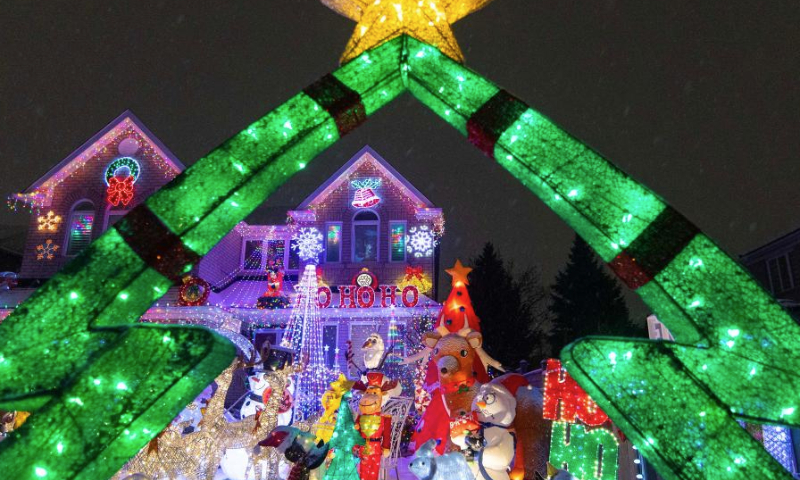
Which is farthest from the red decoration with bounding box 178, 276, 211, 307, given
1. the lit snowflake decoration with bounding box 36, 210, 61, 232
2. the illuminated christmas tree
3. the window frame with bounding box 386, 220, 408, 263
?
the window frame with bounding box 386, 220, 408, 263

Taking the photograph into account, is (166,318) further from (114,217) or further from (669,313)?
(669,313)

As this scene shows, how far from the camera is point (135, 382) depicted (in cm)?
134

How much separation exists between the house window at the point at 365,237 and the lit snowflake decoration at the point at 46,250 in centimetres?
919

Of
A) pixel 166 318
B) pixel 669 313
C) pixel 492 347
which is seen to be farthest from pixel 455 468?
pixel 492 347

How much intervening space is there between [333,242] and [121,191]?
22.3ft

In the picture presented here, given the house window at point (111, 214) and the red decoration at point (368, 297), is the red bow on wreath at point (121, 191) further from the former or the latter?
the red decoration at point (368, 297)

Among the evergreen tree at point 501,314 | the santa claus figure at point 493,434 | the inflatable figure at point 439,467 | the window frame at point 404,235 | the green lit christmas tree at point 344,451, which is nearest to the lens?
the inflatable figure at point 439,467

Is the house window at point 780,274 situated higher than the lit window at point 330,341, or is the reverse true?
the house window at point 780,274

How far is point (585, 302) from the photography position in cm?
2939

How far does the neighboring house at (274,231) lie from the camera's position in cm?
1574

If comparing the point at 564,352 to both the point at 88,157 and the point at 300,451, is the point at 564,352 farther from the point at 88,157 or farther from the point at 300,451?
the point at 88,157

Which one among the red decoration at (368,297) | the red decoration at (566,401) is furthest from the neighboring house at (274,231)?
the red decoration at (566,401)

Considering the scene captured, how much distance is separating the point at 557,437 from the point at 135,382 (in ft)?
21.3

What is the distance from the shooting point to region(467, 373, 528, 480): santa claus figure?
610 centimetres
